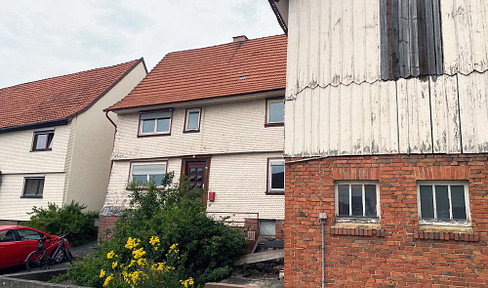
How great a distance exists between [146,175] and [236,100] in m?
4.95

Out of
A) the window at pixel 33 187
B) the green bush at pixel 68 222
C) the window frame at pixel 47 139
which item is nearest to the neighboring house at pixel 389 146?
the green bush at pixel 68 222

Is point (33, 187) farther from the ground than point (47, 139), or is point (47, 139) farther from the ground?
point (47, 139)

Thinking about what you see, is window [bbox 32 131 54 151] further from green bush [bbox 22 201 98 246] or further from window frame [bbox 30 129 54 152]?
green bush [bbox 22 201 98 246]

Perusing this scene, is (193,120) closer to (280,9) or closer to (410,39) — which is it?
(280,9)

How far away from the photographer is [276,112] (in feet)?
43.2

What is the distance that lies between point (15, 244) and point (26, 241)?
365mm

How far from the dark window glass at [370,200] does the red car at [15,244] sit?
956cm

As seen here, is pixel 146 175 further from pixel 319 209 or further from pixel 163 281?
pixel 319 209

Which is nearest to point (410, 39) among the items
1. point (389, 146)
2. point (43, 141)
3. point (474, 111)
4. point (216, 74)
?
point (474, 111)

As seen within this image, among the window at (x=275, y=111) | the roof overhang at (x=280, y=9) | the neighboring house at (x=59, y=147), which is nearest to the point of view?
the roof overhang at (x=280, y=9)

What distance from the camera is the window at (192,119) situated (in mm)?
14562

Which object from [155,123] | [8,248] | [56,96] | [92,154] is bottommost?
[8,248]

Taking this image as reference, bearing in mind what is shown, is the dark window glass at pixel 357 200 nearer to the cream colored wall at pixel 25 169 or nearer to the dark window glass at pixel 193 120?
the dark window glass at pixel 193 120

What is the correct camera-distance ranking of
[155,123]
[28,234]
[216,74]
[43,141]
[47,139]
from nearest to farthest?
[28,234] < [155,123] < [216,74] < [47,139] < [43,141]
